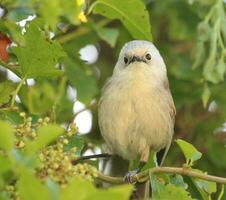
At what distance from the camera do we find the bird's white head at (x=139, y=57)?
4.71 m

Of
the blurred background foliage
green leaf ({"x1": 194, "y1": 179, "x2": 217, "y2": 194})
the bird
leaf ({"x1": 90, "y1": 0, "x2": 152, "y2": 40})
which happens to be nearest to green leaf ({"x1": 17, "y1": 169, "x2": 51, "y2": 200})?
the blurred background foliage

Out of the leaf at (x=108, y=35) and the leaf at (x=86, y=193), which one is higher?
the leaf at (x=86, y=193)

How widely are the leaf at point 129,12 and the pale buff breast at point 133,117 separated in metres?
0.88

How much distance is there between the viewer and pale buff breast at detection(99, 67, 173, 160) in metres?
4.38

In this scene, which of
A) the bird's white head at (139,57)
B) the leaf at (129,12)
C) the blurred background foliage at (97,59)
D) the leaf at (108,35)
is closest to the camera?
the blurred background foliage at (97,59)

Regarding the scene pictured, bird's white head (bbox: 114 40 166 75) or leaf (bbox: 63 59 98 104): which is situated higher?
leaf (bbox: 63 59 98 104)

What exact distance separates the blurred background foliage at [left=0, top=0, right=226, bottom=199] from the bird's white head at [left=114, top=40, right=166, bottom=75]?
157 mm

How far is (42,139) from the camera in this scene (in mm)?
1801

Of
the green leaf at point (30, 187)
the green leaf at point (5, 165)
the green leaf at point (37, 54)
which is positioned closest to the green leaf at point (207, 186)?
the green leaf at point (37, 54)

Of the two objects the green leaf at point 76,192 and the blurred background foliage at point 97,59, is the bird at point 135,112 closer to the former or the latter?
the blurred background foliage at point 97,59

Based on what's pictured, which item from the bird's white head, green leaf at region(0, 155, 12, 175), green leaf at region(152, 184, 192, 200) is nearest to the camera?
green leaf at region(0, 155, 12, 175)

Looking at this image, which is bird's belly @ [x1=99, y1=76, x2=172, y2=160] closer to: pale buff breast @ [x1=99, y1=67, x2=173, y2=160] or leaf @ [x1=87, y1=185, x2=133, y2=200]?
pale buff breast @ [x1=99, y1=67, x2=173, y2=160]

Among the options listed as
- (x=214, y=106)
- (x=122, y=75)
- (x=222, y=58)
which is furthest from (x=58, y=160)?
(x=214, y=106)

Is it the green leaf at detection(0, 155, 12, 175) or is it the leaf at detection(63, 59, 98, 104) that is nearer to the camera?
the green leaf at detection(0, 155, 12, 175)
